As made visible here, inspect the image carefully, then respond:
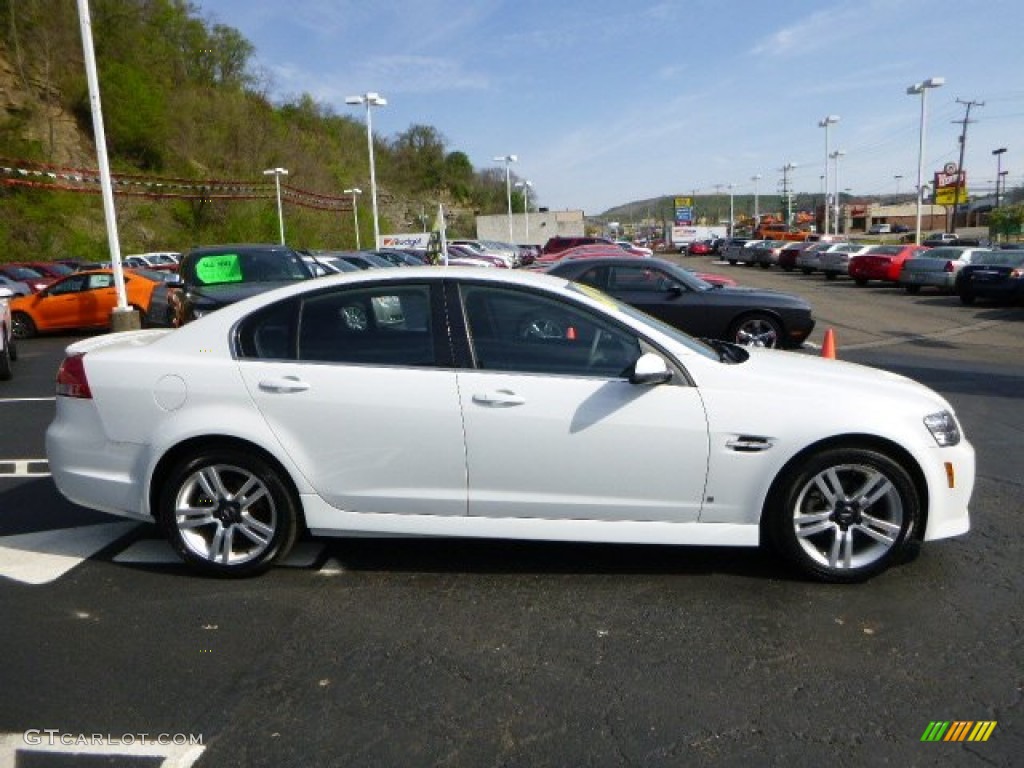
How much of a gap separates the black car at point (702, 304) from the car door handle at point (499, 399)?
738 centimetres

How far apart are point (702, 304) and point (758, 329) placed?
906 millimetres

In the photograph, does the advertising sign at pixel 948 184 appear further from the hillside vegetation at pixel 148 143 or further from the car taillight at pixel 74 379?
the car taillight at pixel 74 379

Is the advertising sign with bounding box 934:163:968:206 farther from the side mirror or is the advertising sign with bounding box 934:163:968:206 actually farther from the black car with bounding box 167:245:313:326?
the side mirror

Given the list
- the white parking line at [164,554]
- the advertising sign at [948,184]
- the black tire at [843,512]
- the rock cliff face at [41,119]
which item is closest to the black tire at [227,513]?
the white parking line at [164,554]

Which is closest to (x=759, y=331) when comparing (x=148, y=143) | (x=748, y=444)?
(x=748, y=444)

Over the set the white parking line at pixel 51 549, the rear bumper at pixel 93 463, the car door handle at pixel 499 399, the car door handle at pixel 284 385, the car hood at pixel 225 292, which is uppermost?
the car hood at pixel 225 292

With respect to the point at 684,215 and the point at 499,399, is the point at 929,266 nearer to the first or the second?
the point at 499,399

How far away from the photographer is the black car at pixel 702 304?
36.0 feet

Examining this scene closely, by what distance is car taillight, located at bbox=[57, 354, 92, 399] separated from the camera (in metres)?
4.11

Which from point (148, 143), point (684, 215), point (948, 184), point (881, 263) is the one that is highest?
point (148, 143)

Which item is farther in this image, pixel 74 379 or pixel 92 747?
pixel 74 379

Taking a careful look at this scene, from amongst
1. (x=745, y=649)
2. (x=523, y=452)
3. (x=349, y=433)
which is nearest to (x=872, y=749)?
(x=745, y=649)

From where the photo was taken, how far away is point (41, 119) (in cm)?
4441

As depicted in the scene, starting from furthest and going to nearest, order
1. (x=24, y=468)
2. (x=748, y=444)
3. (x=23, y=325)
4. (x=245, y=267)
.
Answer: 1. (x=23, y=325)
2. (x=245, y=267)
3. (x=24, y=468)
4. (x=748, y=444)
